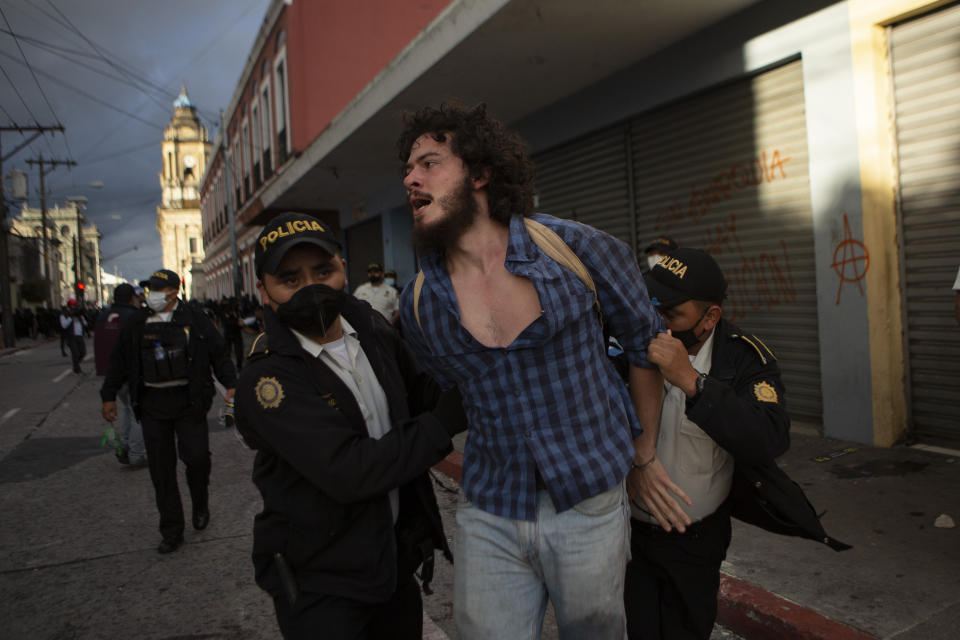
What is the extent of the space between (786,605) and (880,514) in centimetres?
147

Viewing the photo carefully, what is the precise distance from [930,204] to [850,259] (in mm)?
684

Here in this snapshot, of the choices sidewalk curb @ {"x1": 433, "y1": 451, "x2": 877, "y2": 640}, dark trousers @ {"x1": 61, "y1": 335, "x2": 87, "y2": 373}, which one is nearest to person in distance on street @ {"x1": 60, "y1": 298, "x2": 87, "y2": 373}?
dark trousers @ {"x1": 61, "y1": 335, "x2": 87, "y2": 373}

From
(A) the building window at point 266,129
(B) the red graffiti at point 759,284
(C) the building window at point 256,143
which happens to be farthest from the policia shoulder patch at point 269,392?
(C) the building window at point 256,143

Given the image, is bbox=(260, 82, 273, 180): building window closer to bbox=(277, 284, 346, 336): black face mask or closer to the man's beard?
bbox=(277, 284, 346, 336): black face mask

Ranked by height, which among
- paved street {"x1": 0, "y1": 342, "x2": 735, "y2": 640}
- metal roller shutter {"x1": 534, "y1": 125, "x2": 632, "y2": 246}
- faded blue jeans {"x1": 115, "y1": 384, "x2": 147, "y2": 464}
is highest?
metal roller shutter {"x1": 534, "y1": 125, "x2": 632, "y2": 246}

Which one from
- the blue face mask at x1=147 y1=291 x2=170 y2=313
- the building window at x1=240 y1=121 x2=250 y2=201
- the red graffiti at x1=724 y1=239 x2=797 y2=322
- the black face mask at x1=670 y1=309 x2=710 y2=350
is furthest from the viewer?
the building window at x1=240 y1=121 x2=250 y2=201

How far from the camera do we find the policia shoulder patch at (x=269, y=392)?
1771mm

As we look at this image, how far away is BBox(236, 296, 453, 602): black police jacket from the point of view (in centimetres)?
170

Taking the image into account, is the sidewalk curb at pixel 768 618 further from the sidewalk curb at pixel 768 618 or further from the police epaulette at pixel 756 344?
the police epaulette at pixel 756 344

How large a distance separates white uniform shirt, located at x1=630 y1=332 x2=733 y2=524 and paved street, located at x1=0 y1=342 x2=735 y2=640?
55.2 inches

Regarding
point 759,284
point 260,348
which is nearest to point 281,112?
point 759,284

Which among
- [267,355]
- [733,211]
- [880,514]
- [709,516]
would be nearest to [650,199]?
[733,211]

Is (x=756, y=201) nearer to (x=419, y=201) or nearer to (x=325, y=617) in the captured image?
(x=419, y=201)

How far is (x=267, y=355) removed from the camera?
187cm
